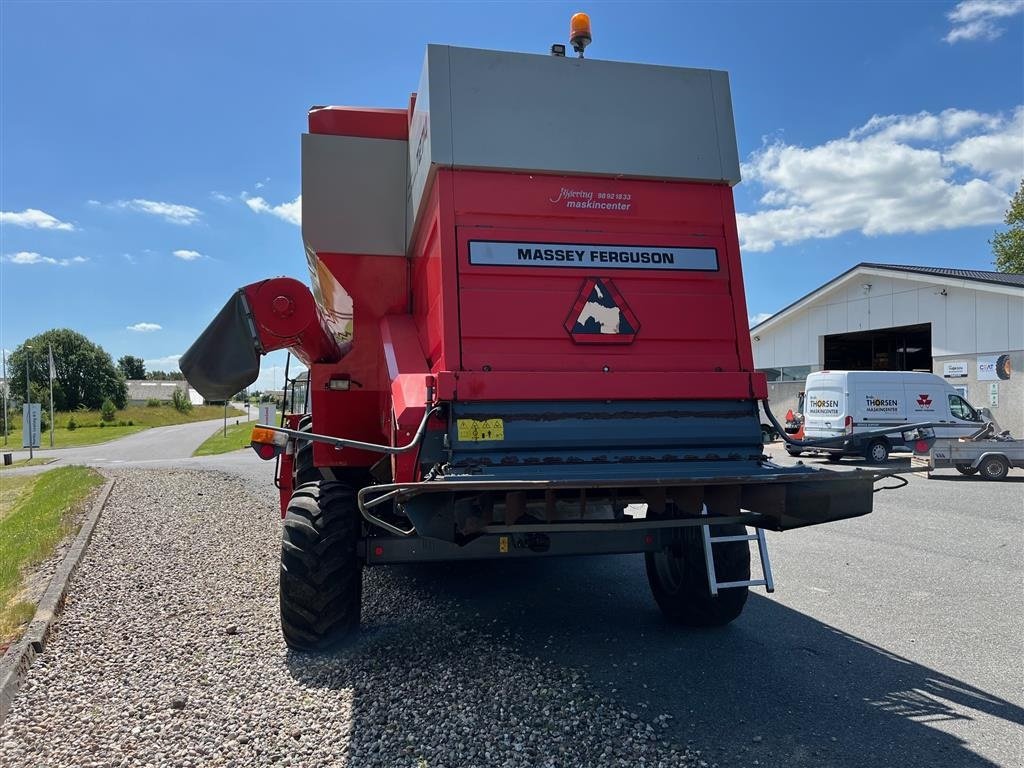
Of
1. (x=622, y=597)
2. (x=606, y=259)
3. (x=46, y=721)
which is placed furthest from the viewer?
(x=622, y=597)

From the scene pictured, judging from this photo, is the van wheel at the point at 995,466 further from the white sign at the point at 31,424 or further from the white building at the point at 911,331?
the white sign at the point at 31,424

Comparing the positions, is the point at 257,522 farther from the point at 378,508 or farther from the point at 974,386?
the point at 974,386

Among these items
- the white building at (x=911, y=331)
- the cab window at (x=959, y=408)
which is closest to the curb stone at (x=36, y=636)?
the cab window at (x=959, y=408)

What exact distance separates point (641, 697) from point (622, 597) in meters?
1.98

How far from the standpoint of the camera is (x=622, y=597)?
5.92 m

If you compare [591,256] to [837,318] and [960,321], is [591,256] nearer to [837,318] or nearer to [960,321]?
[960,321]

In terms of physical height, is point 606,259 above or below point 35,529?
above

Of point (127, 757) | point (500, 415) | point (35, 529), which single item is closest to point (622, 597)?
point (500, 415)

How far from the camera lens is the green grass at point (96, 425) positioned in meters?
39.9

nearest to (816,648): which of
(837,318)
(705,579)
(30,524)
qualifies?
(705,579)

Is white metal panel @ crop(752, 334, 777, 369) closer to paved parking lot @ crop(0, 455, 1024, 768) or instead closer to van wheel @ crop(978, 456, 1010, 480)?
van wheel @ crop(978, 456, 1010, 480)

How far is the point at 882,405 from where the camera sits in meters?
19.3

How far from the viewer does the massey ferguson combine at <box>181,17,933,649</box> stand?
3844 mm

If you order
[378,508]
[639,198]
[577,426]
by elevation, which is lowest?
[378,508]
